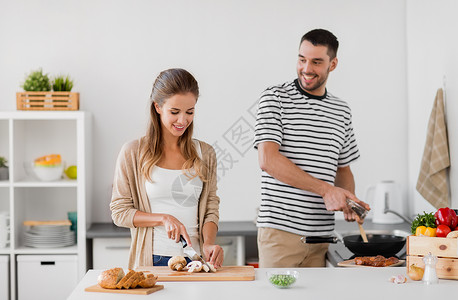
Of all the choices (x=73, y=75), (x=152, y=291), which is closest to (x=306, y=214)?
(x=152, y=291)

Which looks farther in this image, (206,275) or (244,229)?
(244,229)

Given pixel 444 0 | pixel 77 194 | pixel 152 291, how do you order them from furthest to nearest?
pixel 77 194 < pixel 444 0 < pixel 152 291

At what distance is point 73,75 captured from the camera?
13.5ft

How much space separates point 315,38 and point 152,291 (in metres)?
1.24

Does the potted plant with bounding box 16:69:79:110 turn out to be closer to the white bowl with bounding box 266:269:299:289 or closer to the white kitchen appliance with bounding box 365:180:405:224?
the white kitchen appliance with bounding box 365:180:405:224

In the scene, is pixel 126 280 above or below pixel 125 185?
below

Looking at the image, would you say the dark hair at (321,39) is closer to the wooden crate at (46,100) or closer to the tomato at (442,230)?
the tomato at (442,230)

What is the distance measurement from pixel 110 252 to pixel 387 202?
67.6 inches

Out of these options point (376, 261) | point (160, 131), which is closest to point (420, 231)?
point (376, 261)

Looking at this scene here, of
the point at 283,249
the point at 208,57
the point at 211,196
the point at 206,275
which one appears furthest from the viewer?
the point at 208,57

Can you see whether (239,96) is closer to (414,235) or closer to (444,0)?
(444,0)

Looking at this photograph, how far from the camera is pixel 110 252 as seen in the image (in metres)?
3.75

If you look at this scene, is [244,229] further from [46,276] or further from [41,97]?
[41,97]

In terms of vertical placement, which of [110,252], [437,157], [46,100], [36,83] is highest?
[36,83]
